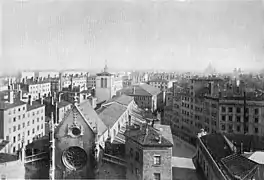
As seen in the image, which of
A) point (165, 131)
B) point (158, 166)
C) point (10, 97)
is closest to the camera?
point (158, 166)

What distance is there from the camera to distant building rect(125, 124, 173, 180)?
3.90 m

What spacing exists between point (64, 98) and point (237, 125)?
9.13ft

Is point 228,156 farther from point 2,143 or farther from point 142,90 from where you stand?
point 2,143

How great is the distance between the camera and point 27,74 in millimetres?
4344

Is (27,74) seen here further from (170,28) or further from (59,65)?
(170,28)

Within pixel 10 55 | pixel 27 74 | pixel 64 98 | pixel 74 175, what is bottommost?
pixel 74 175

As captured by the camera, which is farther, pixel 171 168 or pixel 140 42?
pixel 140 42

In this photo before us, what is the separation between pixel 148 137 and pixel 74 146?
1.19 metres

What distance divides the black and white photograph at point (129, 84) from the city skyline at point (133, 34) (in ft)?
0.05

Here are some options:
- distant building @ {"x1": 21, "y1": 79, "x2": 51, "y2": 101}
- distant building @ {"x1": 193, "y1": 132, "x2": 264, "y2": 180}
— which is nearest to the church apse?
distant building @ {"x1": 21, "y1": 79, "x2": 51, "y2": 101}

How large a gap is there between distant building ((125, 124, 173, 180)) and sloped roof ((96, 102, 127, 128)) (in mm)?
527

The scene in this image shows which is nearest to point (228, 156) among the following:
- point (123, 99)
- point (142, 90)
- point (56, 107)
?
point (142, 90)

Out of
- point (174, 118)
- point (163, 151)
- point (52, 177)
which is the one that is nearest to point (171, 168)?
point (163, 151)

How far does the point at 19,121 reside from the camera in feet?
13.0
